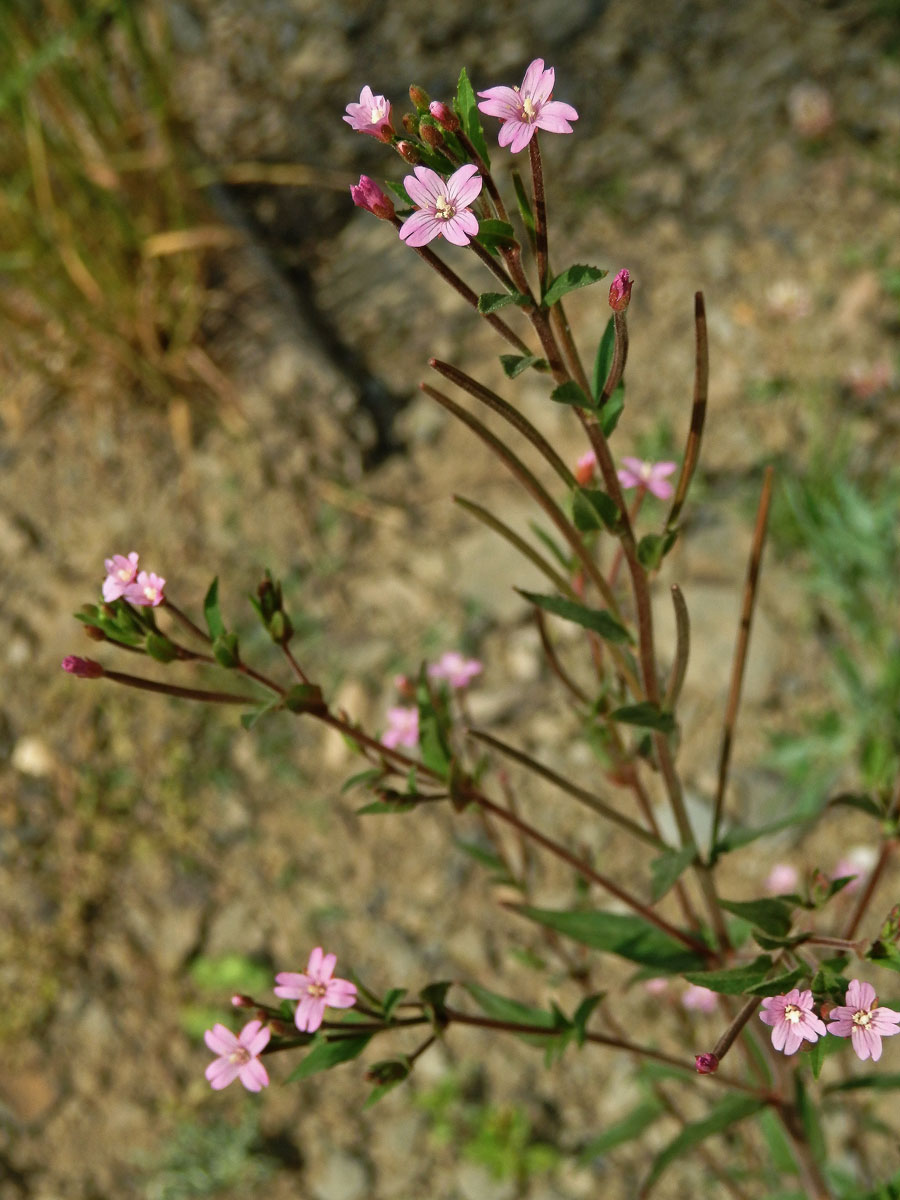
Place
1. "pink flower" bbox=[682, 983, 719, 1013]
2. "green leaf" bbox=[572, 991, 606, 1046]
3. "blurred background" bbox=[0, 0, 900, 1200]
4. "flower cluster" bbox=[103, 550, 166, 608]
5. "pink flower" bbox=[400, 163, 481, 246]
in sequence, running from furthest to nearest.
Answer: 1. "blurred background" bbox=[0, 0, 900, 1200]
2. "pink flower" bbox=[682, 983, 719, 1013]
3. "green leaf" bbox=[572, 991, 606, 1046]
4. "flower cluster" bbox=[103, 550, 166, 608]
5. "pink flower" bbox=[400, 163, 481, 246]

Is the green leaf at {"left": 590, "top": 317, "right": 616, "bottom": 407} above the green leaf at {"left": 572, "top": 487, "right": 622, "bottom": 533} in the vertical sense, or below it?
above

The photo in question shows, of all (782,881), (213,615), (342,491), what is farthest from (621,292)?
(342,491)

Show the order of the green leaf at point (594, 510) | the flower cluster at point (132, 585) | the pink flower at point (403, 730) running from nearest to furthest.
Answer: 1. the green leaf at point (594, 510)
2. the flower cluster at point (132, 585)
3. the pink flower at point (403, 730)

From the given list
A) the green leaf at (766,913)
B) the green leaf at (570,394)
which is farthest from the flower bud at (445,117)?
the green leaf at (766,913)

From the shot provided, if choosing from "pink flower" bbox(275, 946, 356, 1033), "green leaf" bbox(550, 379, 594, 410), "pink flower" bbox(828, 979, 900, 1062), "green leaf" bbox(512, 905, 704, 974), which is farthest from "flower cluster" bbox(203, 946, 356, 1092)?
"green leaf" bbox(550, 379, 594, 410)

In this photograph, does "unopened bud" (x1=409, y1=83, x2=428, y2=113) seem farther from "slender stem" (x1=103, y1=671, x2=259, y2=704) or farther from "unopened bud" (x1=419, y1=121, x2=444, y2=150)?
"slender stem" (x1=103, y1=671, x2=259, y2=704)

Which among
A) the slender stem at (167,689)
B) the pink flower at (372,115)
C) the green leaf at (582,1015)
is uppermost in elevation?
the pink flower at (372,115)

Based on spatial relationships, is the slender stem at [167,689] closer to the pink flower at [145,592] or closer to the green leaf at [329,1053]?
A: the pink flower at [145,592]
